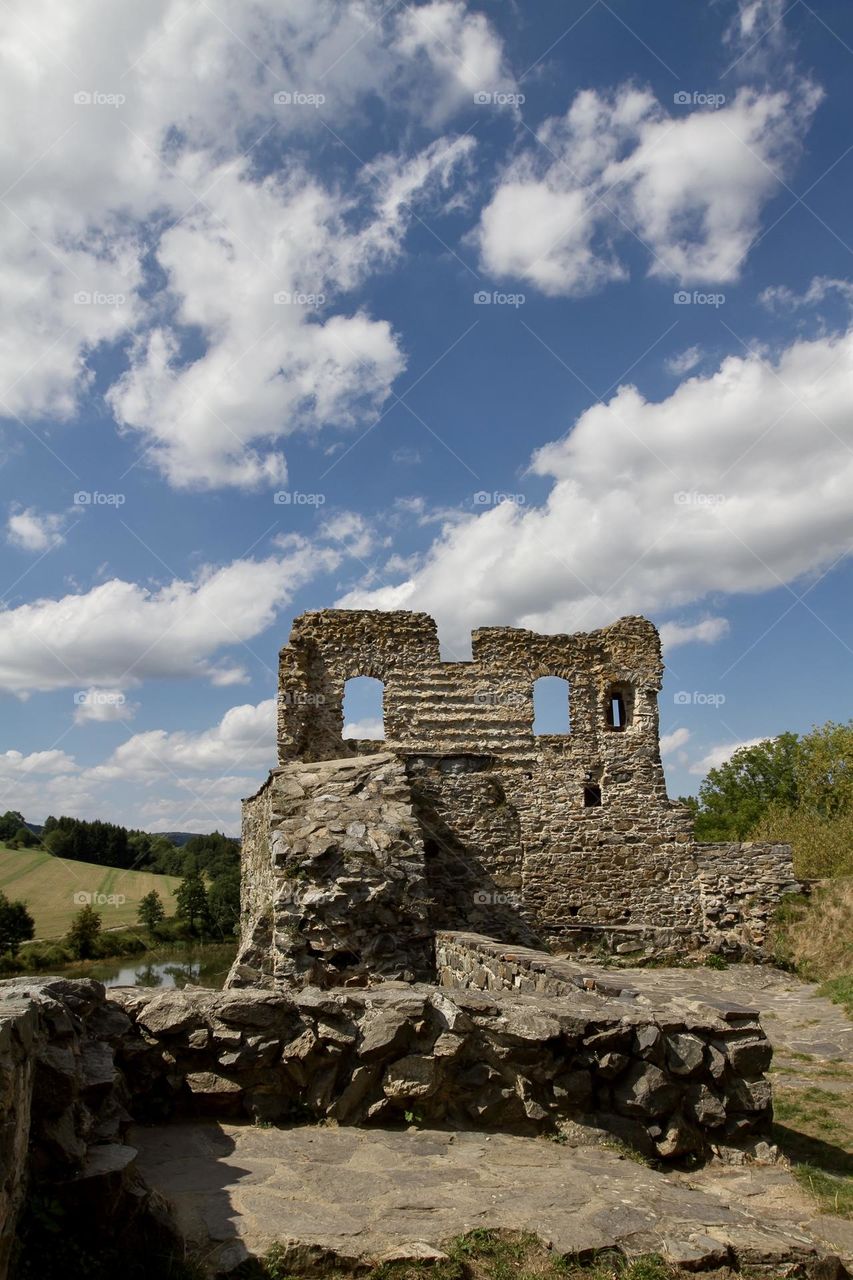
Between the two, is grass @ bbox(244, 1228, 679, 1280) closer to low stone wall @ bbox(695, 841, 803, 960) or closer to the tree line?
low stone wall @ bbox(695, 841, 803, 960)

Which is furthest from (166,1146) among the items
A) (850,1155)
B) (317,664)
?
(317,664)

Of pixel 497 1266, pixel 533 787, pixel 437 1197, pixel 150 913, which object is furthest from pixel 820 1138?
pixel 150 913

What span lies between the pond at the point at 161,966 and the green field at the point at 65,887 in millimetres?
3453

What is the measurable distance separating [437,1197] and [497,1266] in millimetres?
604

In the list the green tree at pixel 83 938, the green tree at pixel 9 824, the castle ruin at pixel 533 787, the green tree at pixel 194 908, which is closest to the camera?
the castle ruin at pixel 533 787

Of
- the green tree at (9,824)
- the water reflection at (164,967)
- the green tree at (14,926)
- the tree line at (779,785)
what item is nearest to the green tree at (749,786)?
the tree line at (779,785)

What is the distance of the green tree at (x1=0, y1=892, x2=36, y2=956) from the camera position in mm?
41016

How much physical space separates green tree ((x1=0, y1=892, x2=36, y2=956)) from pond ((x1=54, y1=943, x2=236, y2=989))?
109 inches

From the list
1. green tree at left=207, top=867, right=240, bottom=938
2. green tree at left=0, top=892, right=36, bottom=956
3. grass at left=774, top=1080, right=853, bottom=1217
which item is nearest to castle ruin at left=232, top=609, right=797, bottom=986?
grass at left=774, top=1080, right=853, bottom=1217

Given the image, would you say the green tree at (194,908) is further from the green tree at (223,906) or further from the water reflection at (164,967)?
the water reflection at (164,967)

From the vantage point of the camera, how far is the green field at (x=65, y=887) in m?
48.5

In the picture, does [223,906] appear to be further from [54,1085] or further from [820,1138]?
[54,1085]

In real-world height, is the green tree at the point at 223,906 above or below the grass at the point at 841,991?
below

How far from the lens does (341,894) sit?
1006cm
